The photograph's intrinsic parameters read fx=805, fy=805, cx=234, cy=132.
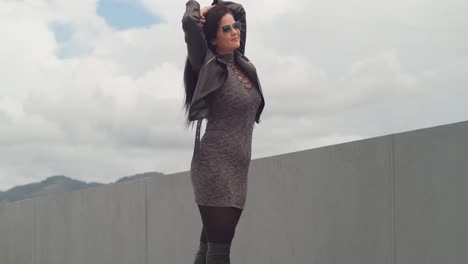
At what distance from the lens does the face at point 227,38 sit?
3.19 m

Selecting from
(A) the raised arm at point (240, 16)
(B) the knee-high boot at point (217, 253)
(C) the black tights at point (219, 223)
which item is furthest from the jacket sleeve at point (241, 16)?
(B) the knee-high boot at point (217, 253)

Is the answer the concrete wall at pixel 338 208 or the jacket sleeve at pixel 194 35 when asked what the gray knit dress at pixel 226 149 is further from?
the concrete wall at pixel 338 208

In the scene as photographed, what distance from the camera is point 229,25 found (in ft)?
10.5

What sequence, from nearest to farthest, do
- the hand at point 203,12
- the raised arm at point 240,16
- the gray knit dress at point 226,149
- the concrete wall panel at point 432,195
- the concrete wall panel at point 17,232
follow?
the gray knit dress at point 226,149 → the hand at point 203,12 → the raised arm at point 240,16 → the concrete wall panel at point 432,195 → the concrete wall panel at point 17,232

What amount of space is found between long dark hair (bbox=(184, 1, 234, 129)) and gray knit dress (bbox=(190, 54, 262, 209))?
146mm

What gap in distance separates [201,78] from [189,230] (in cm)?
329

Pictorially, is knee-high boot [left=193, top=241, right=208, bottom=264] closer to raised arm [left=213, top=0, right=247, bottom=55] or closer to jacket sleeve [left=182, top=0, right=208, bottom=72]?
jacket sleeve [left=182, top=0, right=208, bottom=72]

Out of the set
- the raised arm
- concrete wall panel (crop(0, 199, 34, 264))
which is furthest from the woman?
concrete wall panel (crop(0, 199, 34, 264))

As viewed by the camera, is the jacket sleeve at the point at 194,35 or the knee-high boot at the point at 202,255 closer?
the jacket sleeve at the point at 194,35

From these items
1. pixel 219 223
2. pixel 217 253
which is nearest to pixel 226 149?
pixel 219 223

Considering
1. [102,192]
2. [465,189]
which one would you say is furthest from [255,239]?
[102,192]

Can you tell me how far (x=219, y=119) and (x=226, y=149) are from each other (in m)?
0.13

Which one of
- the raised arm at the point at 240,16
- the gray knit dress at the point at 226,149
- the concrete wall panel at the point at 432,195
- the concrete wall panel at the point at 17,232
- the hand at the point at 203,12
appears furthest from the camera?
the concrete wall panel at the point at 17,232

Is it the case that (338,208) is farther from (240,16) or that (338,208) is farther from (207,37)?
(207,37)
